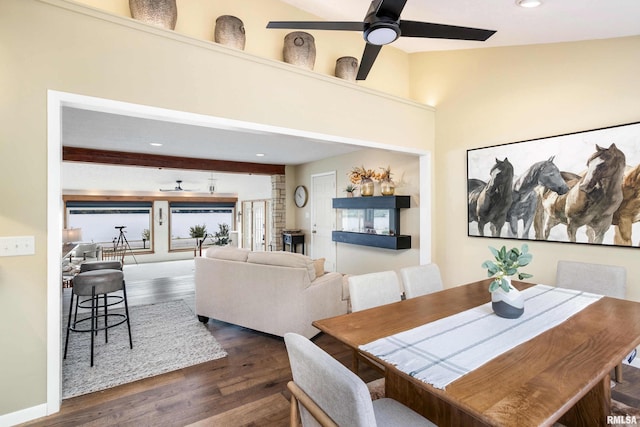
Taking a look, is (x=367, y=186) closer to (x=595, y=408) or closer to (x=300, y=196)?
(x=300, y=196)

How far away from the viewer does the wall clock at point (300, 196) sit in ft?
24.1

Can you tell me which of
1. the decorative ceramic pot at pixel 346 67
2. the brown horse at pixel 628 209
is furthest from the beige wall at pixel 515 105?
the decorative ceramic pot at pixel 346 67

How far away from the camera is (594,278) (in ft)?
8.05

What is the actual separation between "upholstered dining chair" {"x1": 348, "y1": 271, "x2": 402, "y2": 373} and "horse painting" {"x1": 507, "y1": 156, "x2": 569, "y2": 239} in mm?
1898

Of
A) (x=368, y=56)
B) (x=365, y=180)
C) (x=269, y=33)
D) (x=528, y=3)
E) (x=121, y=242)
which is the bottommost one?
(x=121, y=242)

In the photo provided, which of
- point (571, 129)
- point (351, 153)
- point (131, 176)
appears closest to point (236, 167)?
point (351, 153)

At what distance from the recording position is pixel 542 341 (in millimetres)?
1429

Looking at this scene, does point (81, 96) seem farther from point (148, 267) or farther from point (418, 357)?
point (148, 267)

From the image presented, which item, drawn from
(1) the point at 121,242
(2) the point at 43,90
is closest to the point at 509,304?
(2) the point at 43,90

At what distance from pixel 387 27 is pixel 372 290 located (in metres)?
1.63

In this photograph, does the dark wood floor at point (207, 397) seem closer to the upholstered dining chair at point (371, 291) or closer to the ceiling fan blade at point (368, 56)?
the upholstered dining chair at point (371, 291)

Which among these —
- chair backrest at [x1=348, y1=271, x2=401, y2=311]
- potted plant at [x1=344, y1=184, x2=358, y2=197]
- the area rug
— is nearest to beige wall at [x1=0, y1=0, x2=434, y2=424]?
the area rug

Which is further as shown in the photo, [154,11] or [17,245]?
[154,11]

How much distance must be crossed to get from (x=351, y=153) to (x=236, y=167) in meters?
2.59
